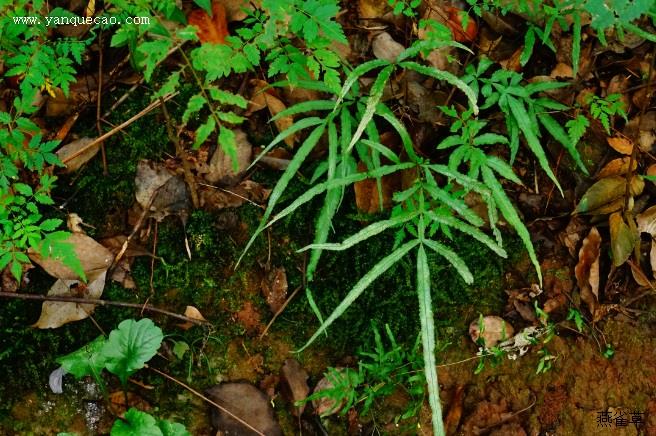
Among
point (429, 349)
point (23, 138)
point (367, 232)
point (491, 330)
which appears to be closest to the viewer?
point (429, 349)

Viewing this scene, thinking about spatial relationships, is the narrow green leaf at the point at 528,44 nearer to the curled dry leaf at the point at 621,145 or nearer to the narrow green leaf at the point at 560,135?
the narrow green leaf at the point at 560,135

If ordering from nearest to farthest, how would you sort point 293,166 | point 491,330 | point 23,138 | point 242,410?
1. point 23,138
2. point 293,166
3. point 242,410
4. point 491,330

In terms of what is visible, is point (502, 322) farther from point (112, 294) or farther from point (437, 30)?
point (112, 294)

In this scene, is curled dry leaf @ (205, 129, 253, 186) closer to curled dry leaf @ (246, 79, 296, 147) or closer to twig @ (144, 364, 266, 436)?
curled dry leaf @ (246, 79, 296, 147)

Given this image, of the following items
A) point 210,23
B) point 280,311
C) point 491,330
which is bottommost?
point 491,330

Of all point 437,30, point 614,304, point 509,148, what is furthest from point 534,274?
point 437,30

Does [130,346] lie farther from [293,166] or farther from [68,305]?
[293,166]

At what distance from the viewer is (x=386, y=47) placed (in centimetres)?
227

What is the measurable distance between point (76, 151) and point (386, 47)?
1220 mm

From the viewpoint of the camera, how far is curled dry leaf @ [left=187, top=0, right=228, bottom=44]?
7.09ft

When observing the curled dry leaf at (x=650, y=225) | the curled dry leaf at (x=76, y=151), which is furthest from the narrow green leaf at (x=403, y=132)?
the curled dry leaf at (x=76, y=151)

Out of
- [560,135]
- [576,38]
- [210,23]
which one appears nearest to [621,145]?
[560,135]

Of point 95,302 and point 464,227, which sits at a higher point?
point 464,227

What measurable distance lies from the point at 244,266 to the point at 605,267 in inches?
53.7
